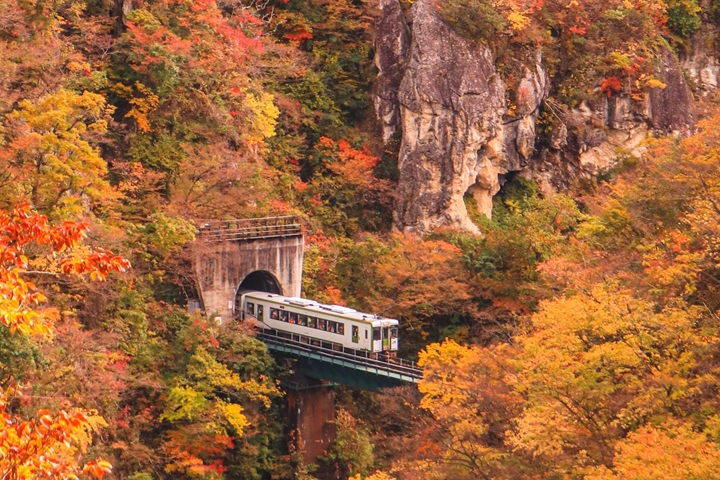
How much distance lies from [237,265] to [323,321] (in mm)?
4034

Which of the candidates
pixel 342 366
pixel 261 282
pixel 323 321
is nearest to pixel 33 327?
pixel 342 366

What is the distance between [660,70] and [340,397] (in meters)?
22.0

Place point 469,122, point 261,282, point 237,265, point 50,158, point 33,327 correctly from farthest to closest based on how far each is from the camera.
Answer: point 469,122, point 261,282, point 237,265, point 50,158, point 33,327

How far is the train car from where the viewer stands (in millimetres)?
31203

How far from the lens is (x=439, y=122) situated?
4206cm

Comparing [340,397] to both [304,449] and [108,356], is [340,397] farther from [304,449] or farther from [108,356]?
[108,356]

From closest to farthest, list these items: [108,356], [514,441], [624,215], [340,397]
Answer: [514,441], [108,356], [624,215], [340,397]

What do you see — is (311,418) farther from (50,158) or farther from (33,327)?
(33,327)

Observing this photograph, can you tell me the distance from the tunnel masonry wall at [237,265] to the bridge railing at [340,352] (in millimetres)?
1747

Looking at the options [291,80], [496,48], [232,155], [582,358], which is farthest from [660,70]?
[582,358]

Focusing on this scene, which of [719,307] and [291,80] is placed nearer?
[719,307]

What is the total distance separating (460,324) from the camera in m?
37.3

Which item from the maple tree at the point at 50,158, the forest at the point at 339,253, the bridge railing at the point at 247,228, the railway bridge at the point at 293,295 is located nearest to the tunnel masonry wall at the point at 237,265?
the railway bridge at the point at 293,295

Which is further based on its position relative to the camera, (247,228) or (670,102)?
(670,102)
